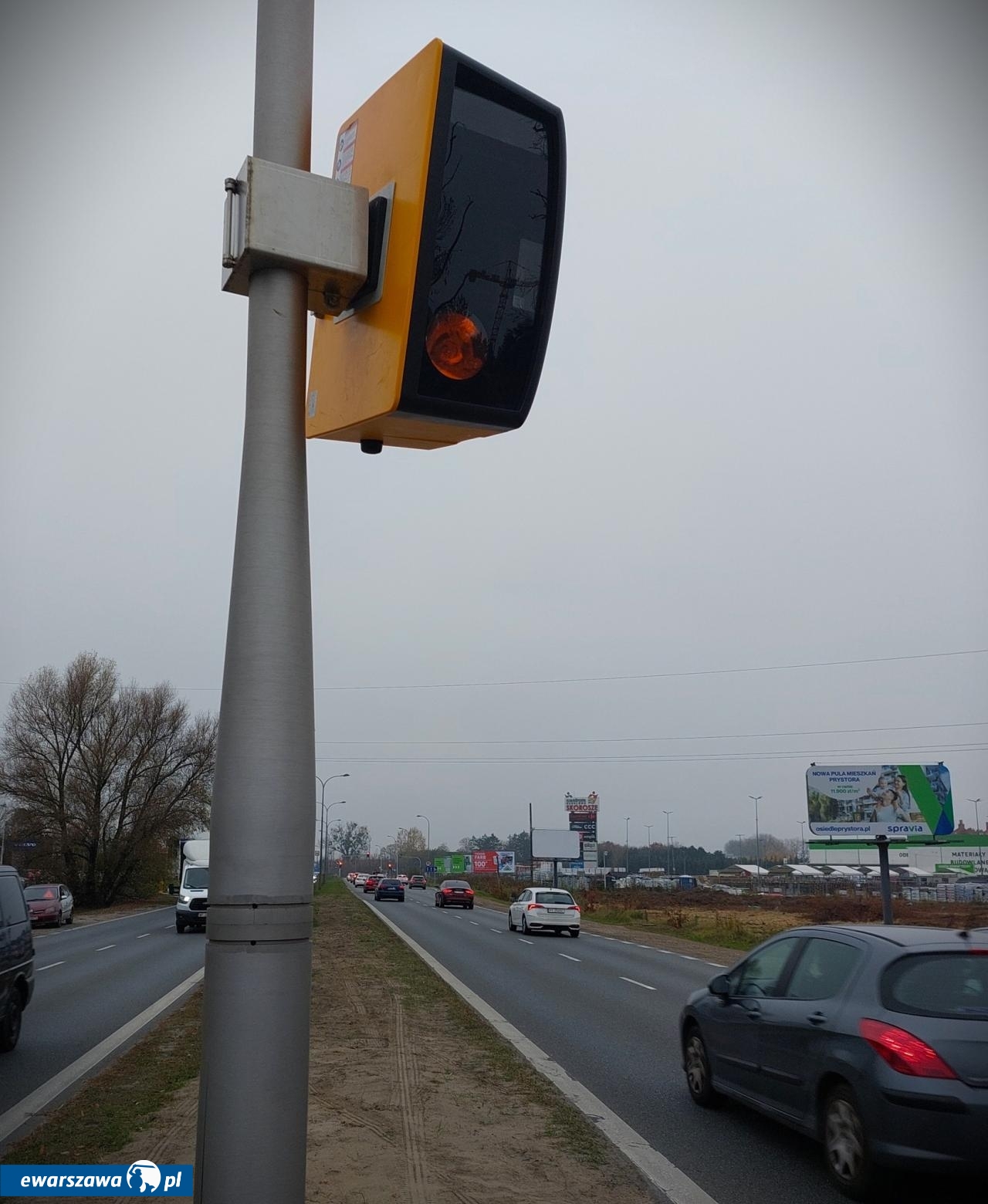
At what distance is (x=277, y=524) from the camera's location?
3.01 meters

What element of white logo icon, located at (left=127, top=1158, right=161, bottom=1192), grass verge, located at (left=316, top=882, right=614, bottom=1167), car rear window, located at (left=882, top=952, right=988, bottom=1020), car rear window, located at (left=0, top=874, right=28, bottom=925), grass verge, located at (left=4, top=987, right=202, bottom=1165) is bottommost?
grass verge, located at (left=316, top=882, right=614, bottom=1167)

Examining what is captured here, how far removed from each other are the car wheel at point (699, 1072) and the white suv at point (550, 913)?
76.6 feet

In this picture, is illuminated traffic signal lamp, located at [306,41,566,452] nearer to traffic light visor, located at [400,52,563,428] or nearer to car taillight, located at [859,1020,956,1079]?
traffic light visor, located at [400,52,563,428]

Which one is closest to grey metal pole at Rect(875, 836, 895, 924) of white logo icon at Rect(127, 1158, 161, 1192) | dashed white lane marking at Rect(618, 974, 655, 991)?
dashed white lane marking at Rect(618, 974, 655, 991)

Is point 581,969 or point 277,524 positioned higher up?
point 277,524

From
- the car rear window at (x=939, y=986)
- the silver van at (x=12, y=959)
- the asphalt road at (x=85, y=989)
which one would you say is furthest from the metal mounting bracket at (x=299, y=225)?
the silver van at (x=12, y=959)

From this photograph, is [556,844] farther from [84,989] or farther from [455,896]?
[84,989]

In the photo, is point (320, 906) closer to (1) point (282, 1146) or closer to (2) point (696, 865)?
(1) point (282, 1146)

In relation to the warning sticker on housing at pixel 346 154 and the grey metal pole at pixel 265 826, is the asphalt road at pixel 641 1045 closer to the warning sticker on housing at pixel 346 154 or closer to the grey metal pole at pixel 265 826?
the grey metal pole at pixel 265 826

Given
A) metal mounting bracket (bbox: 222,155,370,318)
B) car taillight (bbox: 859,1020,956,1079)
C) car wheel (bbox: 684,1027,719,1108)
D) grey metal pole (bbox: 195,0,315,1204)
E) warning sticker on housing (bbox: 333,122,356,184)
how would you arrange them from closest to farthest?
grey metal pole (bbox: 195,0,315,1204) → metal mounting bracket (bbox: 222,155,370,318) → warning sticker on housing (bbox: 333,122,356,184) → car taillight (bbox: 859,1020,956,1079) → car wheel (bbox: 684,1027,719,1108)

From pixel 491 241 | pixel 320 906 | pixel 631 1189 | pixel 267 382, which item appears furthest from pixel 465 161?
pixel 320 906

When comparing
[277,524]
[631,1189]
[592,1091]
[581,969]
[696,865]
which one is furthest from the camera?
[696,865]

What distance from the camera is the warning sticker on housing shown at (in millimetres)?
3332

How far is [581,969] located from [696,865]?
166 metres
